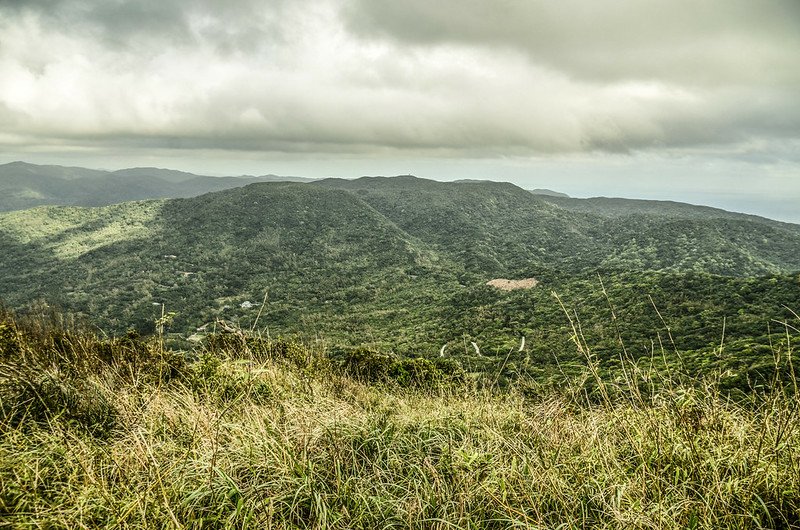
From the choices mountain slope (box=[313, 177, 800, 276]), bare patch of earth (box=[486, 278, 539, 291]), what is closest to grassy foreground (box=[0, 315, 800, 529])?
bare patch of earth (box=[486, 278, 539, 291])

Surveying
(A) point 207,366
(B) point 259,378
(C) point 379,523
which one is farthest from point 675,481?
(A) point 207,366

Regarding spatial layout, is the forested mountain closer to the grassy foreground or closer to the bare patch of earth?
the bare patch of earth

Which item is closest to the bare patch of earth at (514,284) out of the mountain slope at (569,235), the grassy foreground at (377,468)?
the mountain slope at (569,235)

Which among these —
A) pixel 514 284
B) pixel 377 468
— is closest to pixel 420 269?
pixel 514 284

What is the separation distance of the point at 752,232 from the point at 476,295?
9491 cm

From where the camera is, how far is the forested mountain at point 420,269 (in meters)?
35.4

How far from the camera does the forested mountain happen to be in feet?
116

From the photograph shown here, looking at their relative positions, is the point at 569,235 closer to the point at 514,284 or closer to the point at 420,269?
the point at 420,269

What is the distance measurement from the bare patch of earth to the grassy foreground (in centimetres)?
6283

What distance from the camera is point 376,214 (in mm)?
143000

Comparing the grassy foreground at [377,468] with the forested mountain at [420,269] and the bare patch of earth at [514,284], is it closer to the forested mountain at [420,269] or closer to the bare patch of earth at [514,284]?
the forested mountain at [420,269]

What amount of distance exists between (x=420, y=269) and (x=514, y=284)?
31997 mm

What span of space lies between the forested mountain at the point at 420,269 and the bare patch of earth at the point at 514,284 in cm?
89

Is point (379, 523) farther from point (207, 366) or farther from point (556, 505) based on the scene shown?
point (207, 366)
